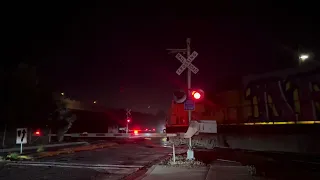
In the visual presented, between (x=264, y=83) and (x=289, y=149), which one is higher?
(x=264, y=83)

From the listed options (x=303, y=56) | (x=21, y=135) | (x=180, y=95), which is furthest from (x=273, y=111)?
Answer: (x=21, y=135)

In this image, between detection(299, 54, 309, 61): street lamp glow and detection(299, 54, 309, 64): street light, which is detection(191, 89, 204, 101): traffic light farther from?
detection(299, 54, 309, 61): street lamp glow

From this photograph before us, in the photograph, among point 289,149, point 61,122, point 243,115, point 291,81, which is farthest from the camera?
point 61,122

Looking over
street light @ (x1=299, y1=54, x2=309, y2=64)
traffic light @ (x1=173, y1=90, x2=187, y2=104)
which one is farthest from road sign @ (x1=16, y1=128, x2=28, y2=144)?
street light @ (x1=299, y1=54, x2=309, y2=64)

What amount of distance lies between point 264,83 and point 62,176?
21.8 meters

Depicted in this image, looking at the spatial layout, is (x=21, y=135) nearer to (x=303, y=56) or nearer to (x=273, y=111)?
(x=273, y=111)

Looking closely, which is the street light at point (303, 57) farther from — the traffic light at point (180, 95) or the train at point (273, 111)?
the traffic light at point (180, 95)

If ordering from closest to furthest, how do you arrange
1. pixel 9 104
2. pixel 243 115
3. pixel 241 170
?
pixel 241 170 < pixel 9 104 < pixel 243 115

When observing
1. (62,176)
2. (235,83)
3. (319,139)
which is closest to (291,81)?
(319,139)

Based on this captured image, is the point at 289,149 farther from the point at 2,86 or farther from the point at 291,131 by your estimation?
the point at 2,86

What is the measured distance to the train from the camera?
22094 millimetres

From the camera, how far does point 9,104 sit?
2706 centimetres

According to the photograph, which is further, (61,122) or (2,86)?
(61,122)

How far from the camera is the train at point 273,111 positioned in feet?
72.5
